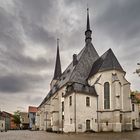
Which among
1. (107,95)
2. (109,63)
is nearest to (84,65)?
(109,63)

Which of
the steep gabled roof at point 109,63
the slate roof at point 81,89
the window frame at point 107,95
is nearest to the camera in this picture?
the slate roof at point 81,89

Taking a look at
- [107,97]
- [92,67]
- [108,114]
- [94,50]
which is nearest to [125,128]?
[108,114]

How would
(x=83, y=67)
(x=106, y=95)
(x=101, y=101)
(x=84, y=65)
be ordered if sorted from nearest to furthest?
1. (x=101, y=101)
2. (x=106, y=95)
3. (x=83, y=67)
4. (x=84, y=65)

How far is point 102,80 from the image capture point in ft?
118

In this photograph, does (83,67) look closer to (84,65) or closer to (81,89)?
(84,65)

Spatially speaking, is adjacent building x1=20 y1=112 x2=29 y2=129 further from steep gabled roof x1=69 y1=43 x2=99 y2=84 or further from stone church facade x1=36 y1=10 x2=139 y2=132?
stone church facade x1=36 y1=10 x2=139 y2=132

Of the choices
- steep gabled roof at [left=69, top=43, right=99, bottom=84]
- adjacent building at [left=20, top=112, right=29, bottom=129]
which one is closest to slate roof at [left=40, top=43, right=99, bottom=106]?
steep gabled roof at [left=69, top=43, right=99, bottom=84]

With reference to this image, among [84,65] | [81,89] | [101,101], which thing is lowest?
[101,101]

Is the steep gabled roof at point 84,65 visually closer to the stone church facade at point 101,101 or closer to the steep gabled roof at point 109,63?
the stone church facade at point 101,101

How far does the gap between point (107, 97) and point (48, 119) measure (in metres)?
22.5

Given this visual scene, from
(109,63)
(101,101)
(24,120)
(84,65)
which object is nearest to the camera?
(101,101)

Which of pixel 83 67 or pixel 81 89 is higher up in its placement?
pixel 83 67

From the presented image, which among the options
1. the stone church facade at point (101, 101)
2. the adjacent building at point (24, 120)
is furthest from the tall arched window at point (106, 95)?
the adjacent building at point (24, 120)

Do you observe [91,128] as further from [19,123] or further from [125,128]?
[19,123]
